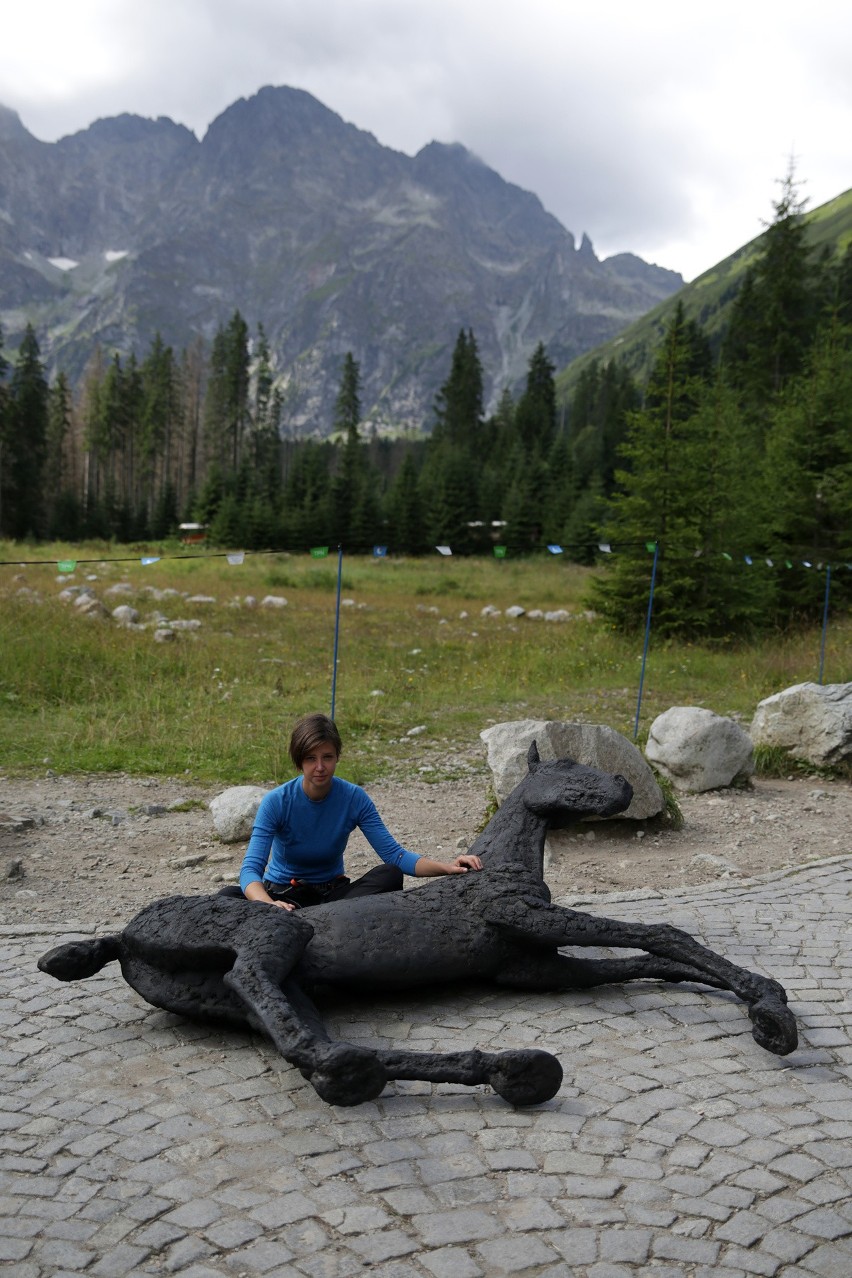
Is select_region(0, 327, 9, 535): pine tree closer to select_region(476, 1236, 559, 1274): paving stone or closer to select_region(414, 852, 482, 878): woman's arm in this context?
select_region(414, 852, 482, 878): woman's arm

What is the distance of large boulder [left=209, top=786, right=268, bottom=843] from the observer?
7.21 m

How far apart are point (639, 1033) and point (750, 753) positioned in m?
5.34

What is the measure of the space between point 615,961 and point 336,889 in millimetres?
1384

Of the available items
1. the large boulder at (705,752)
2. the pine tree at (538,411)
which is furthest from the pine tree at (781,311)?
the large boulder at (705,752)

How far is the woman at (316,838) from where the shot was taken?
4539 mm

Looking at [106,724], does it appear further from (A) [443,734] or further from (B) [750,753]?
(B) [750,753]

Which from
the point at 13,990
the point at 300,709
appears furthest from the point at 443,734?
the point at 13,990

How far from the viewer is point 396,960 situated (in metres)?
4.04

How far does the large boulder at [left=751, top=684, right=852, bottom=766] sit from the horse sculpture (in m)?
5.67

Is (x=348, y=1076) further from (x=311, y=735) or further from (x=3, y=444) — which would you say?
(x=3, y=444)

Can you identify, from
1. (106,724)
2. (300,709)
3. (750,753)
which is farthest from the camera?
(300,709)

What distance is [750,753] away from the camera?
8.99m

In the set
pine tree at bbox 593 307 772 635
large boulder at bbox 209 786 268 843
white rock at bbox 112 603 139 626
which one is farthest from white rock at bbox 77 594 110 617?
large boulder at bbox 209 786 268 843

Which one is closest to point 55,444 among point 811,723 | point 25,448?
point 25,448
